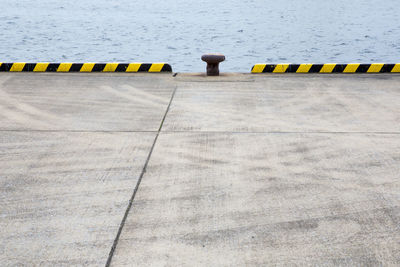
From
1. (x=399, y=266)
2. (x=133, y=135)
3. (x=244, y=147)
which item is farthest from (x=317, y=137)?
(x=399, y=266)

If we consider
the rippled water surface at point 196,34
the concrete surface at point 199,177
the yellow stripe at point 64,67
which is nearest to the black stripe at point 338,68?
the concrete surface at point 199,177

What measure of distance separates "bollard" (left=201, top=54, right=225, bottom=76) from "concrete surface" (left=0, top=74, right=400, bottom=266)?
1.48 m

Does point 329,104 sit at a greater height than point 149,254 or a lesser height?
lesser

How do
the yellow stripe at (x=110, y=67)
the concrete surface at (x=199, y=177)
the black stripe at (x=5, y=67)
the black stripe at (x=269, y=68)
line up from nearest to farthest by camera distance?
the concrete surface at (x=199, y=177) → the black stripe at (x=5, y=67) → the yellow stripe at (x=110, y=67) → the black stripe at (x=269, y=68)

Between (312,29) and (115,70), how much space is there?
33.5m

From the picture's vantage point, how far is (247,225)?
4348 millimetres

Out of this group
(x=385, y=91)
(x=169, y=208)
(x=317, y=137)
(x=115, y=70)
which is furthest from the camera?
(x=115, y=70)

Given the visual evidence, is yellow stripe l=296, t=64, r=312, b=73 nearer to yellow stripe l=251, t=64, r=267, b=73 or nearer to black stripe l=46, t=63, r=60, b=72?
yellow stripe l=251, t=64, r=267, b=73

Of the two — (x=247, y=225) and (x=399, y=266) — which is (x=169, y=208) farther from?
(x=399, y=266)

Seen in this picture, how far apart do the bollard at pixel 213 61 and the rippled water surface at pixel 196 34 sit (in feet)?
45.4

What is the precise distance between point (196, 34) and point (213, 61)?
29451mm

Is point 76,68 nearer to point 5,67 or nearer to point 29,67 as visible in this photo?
point 29,67

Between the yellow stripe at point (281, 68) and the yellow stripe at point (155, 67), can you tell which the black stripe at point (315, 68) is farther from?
the yellow stripe at point (155, 67)

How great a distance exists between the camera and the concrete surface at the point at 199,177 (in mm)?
4008
